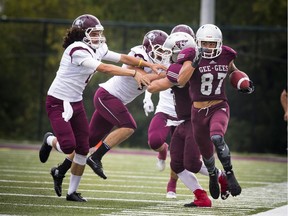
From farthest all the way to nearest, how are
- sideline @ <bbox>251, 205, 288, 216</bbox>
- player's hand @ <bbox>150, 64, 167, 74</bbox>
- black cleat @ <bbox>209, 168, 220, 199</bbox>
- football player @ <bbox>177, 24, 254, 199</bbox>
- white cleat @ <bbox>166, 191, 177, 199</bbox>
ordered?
white cleat @ <bbox>166, 191, 177, 199</bbox> → player's hand @ <bbox>150, 64, 167, 74</bbox> → black cleat @ <bbox>209, 168, 220, 199</bbox> → football player @ <bbox>177, 24, 254, 199</bbox> → sideline @ <bbox>251, 205, 288, 216</bbox>

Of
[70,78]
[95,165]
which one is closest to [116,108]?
[95,165]

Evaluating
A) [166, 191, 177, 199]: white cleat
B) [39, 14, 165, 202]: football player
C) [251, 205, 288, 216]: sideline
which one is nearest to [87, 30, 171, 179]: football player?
[39, 14, 165, 202]: football player

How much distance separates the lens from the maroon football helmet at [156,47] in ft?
31.5

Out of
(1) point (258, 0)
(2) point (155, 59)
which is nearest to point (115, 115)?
(2) point (155, 59)

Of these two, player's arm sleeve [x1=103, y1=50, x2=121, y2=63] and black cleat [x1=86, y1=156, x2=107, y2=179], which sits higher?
player's arm sleeve [x1=103, y1=50, x2=121, y2=63]

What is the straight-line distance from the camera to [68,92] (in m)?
9.26

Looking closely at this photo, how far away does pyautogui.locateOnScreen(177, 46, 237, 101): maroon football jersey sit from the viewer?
28.7 feet

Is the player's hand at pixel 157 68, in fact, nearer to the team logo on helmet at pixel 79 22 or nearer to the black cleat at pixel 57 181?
the team logo on helmet at pixel 79 22

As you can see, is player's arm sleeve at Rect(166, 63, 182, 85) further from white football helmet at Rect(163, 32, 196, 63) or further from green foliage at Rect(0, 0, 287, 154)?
green foliage at Rect(0, 0, 287, 154)

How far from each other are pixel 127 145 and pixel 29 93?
281 centimetres

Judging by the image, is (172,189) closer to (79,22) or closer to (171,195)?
(171,195)

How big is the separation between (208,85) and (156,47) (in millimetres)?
1239

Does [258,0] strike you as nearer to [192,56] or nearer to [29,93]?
[29,93]

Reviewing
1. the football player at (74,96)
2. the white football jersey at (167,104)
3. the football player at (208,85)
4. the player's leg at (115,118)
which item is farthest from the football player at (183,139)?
the white football jersey at (167,104)
